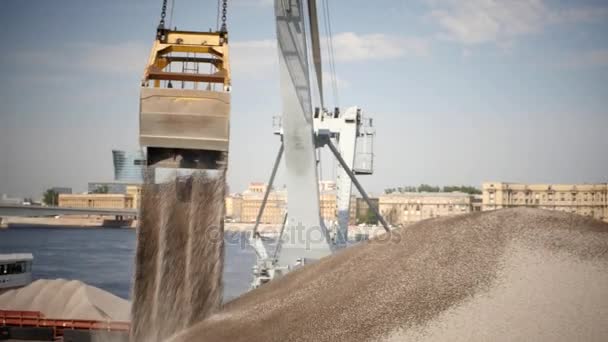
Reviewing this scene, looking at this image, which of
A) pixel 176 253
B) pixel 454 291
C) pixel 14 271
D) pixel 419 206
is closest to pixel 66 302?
pixel 14 271

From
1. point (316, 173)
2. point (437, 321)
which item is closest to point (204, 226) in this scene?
point (437, 321)

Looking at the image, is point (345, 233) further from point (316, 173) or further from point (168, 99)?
point (168, 99)

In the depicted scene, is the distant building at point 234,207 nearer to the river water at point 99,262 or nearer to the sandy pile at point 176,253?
the river water at point 99,262

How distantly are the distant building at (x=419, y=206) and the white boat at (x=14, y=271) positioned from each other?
57764 mm

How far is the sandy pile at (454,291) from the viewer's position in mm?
9828

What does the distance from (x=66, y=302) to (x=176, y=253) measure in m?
11.2

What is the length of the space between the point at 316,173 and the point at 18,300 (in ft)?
34.4

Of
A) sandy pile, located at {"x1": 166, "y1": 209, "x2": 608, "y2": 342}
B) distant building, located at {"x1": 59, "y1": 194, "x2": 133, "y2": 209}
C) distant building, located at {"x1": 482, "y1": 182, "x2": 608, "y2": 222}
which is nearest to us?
sandy pile, located at {"x1": 166, "y1": 209, "x2": 608, "y2": 342}

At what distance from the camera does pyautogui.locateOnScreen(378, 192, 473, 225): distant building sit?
280 feet

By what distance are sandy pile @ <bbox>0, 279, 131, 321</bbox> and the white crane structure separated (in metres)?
4.67

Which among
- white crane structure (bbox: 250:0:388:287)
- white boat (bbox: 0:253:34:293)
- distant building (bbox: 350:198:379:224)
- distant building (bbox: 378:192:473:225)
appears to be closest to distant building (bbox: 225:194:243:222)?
distant building (bbox: 350:198:379:224)

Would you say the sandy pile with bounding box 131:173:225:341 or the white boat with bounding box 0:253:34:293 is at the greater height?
the sandy pile with bounding box 131:173:225:341

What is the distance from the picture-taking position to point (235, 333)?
38.2 ft

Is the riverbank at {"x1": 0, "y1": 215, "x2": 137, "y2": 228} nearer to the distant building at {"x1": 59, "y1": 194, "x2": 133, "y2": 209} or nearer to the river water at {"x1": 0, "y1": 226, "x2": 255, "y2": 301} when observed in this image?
the distant building at {"x1": 59, "y1": 194, "x2": 133, "y2": 209}
